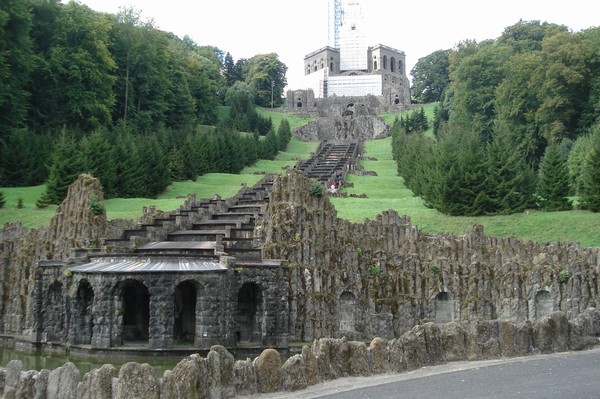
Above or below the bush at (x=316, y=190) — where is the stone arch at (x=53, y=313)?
below

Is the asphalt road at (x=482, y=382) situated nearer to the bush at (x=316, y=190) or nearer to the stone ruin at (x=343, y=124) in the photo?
the bush at (x=316, y=190)

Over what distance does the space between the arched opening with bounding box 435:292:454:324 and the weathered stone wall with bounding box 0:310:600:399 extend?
53.3 feet

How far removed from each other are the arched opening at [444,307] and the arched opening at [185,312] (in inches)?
542

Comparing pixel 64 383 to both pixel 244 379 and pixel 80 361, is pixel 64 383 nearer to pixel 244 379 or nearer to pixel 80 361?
pixel 244 379

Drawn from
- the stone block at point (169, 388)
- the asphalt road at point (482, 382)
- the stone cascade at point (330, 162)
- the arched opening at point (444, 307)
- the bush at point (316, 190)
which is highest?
the stone cascade at point (330, 162)

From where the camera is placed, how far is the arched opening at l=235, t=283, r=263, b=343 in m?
30.5

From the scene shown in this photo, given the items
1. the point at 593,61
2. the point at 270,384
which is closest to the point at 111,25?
the point at 593,61

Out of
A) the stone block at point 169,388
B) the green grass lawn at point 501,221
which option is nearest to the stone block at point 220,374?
the stone block at point 169,388

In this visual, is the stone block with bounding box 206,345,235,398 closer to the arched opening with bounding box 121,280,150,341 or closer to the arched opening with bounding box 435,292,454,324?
the arched opening with bounding box 121,280,150,341

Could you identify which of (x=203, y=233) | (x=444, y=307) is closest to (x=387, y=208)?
(x=444, y=307)

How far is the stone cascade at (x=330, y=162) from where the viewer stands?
70.9 metres

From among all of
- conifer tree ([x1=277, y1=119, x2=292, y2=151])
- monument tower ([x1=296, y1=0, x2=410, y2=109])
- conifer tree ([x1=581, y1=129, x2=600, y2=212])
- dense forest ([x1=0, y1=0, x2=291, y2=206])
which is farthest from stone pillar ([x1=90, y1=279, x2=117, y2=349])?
monument tower ([x1=296, y1=0, x2=410, y2=109])

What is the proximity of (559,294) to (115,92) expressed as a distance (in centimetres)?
6296

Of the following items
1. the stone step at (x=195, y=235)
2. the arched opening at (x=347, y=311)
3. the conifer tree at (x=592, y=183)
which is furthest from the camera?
the conifer tree at (x=592, y=183)
